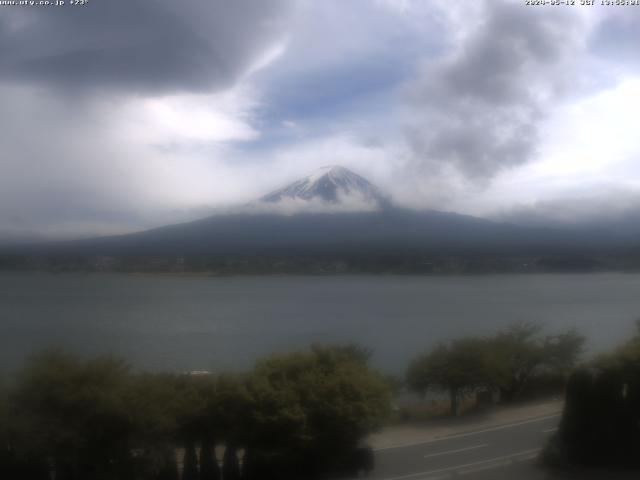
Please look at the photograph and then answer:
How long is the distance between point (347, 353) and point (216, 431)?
2.09 m

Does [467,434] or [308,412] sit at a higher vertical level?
[308,412]

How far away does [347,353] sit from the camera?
26.0 ft

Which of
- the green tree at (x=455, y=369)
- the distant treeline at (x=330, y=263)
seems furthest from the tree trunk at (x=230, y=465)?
the distant treeline at (x=330, y=263)

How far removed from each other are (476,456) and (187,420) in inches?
121

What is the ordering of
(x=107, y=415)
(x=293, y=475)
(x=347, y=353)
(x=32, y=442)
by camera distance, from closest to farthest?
(x=32, y=442), (x=107, y=415), (x=293, y=475), (x=347, y=353)

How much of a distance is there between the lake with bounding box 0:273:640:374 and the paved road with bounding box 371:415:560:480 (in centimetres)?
196

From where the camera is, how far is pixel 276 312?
13.9 meters

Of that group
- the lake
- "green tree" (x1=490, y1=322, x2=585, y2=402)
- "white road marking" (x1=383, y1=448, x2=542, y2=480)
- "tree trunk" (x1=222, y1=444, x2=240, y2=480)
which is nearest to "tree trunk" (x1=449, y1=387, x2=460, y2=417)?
"green tree" (x1=490, y1=322, x2=585, y2=402)

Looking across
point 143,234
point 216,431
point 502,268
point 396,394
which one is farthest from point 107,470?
point 502,268

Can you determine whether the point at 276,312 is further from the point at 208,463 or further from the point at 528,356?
Result: the point at 208,463

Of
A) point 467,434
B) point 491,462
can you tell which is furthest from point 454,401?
point 491,462

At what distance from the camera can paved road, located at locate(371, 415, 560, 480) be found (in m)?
6.07

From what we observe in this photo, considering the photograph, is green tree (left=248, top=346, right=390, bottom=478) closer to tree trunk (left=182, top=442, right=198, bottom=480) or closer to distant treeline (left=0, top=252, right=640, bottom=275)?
tree trunk (left=182, top=442, right=198, bottom=480)

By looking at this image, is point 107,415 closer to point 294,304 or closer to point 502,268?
point 502,268
